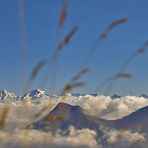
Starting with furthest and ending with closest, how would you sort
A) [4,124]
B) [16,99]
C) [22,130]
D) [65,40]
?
[16,99], [22,130], [65,40], [4,124]

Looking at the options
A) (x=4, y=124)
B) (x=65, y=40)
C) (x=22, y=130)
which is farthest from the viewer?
(x=22, y=130)

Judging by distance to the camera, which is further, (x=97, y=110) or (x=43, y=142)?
(x=97, y=110)

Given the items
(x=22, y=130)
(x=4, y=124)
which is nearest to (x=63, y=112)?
(x=22, y=130)

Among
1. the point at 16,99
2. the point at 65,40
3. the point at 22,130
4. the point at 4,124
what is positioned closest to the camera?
the point at 4,124

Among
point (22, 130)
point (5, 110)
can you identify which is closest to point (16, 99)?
point (22, 130)

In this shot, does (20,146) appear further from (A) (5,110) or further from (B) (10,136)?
(A) (5,110)

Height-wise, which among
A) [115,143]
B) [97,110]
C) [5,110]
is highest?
[97,110]

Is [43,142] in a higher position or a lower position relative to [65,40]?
lower

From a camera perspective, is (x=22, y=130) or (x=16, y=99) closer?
(x=22, y=130)

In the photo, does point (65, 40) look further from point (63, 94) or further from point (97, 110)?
point (97, 110)
